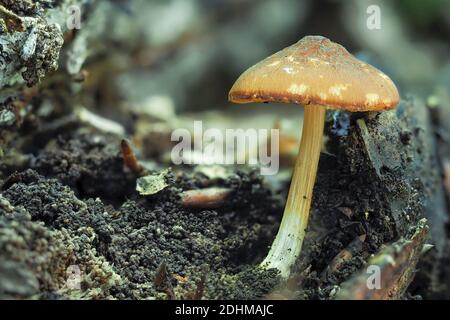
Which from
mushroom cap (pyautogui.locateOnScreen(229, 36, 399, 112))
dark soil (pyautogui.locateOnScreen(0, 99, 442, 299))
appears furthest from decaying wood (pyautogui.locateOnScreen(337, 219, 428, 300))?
mushroom cap (pyautogui.locateOnScreen(229, 36, 399, 112))

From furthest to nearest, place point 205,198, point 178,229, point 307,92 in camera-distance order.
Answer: point 205,198 → point 178,229 → point 307,92

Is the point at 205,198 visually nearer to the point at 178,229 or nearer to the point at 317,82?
the point at 178,229

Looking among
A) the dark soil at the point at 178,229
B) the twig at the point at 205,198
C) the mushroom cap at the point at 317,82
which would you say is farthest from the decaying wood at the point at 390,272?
the twig at the point at 205,198

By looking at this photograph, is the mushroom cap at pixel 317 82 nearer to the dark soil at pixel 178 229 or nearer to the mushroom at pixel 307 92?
the mushroom at pixel 307 92

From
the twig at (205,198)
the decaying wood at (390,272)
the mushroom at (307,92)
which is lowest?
the decaying wood at (390,272)

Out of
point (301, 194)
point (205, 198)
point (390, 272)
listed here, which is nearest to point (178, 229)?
point (205, 198)

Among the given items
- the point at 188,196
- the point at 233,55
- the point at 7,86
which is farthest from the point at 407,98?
the point at 233,55

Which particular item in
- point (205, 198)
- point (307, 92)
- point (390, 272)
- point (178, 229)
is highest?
point (307, 92)

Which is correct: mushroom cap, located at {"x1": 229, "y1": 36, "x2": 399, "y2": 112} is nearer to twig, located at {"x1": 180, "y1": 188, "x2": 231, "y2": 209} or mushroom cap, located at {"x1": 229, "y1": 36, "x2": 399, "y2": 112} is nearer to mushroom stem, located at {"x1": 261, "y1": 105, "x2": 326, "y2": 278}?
mushroom stem, located at {"x1": 261, "y1": 105, "x2": 326, "y2": 278}
